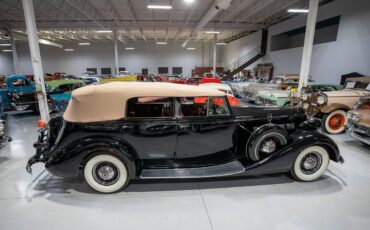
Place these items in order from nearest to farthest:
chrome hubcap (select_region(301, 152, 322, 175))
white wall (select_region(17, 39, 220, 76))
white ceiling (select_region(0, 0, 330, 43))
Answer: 1. chrome hubcap (select_region(301, 152, 322, 175))
2. white ceiling (select_region(0, 0, 330, 43))
3. white wall (select_region(17, 39, 220, 76))

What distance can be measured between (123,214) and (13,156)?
129 inches

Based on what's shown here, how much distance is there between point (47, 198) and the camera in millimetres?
2824

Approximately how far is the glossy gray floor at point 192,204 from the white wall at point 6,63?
3261 centimetres

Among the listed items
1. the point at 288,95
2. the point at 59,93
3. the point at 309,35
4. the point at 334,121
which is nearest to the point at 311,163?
the point at 334,121

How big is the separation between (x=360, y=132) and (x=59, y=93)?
33.1ft

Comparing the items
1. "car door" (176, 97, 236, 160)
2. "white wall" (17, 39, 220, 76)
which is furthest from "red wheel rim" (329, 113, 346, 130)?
"white wall" (17, 39, 220, 76)

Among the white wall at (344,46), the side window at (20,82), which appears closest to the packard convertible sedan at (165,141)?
the side window at (20,82)

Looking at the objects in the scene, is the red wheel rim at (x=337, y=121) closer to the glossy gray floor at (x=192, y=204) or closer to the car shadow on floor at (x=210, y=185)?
the glossy gray floor at (x=192, y=204)

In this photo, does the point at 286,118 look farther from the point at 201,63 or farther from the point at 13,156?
the point at 201,63

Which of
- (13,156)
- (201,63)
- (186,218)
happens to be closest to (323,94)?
(186,218)

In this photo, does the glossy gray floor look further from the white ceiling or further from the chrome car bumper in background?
the white ceiling

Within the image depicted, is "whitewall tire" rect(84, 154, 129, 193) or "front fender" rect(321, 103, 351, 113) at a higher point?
"front fender" rect(321, 103, 351, 113)

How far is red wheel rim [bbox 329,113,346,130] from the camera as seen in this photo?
18.6 ft

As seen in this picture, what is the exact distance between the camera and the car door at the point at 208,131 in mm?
2975
